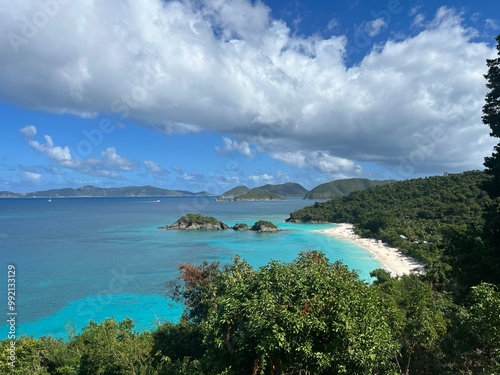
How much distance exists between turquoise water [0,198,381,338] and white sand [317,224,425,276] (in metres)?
2.14

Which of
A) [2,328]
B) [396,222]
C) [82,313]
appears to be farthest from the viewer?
[396,222]

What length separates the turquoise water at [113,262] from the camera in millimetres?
30609

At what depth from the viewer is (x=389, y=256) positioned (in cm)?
5469

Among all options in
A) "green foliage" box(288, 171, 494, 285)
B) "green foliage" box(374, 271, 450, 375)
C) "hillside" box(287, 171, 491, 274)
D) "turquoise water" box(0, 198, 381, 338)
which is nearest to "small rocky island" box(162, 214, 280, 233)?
"turquoise water" box(0, 198, 381, 338)

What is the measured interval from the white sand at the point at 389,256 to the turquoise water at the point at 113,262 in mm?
2136

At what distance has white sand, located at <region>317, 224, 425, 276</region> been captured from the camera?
45250mm

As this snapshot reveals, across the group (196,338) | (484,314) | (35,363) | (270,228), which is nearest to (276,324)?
(484,314)

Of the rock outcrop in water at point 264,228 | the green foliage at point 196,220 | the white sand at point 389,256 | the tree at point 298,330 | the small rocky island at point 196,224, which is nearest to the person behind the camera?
the tree at point 298,330

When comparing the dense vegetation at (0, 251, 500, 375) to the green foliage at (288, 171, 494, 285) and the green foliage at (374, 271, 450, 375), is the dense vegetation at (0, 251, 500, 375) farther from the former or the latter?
the green foliage at (288, 171, 494, 285)

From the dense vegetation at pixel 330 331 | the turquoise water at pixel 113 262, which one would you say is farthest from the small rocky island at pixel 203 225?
the dense vegetation at pixel 330 331

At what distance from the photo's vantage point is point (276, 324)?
6691mm

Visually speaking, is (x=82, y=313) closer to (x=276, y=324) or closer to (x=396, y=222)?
(x=276, y=324)

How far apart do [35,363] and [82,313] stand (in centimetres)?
1617

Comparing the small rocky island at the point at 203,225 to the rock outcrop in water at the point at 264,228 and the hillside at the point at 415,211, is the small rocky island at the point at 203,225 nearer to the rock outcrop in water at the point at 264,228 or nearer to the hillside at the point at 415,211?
the rock outcrop in water at the point at 264,228
